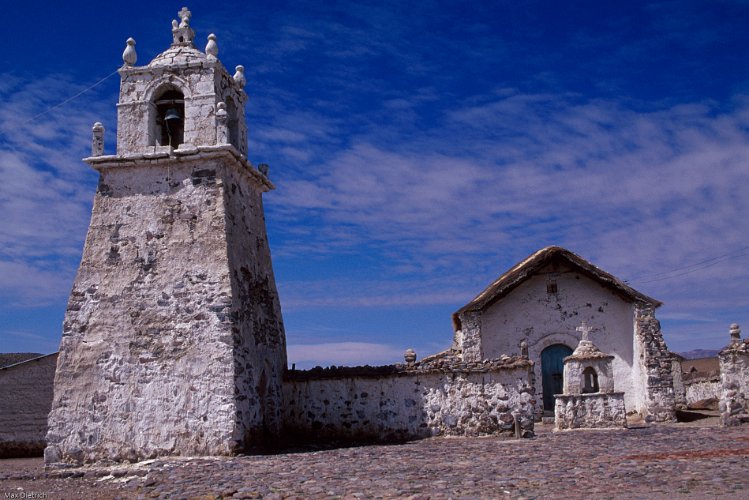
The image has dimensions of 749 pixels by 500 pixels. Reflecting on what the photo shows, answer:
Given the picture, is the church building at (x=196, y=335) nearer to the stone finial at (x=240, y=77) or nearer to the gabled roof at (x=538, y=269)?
the stone finial at (x=240, y=77)

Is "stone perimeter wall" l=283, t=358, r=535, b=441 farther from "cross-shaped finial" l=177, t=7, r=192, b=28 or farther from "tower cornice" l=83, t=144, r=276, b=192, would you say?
"cross-shaped finial" l=177, t=7, r=192, b=28

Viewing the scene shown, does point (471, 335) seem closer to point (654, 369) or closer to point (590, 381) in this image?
point (590, 381)

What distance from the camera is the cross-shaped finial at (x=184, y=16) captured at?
16.2m

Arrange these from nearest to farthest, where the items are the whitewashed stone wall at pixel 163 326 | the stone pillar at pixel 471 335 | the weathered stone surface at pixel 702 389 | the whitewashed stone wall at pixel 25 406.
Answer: the whitewashed stone wall at pixel 163 326, the whitewashed stone wall at pixel 25 406, the stone pillar at pixel 471 335, the weathered stone surface at pixel 702 389

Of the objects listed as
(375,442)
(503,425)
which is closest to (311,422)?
(375,442)

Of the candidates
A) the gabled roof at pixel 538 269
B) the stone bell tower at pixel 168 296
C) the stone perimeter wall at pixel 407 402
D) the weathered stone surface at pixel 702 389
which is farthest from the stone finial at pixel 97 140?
the weathered stone surface at pixel 702 389

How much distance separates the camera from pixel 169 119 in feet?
49.6

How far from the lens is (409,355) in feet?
59.7

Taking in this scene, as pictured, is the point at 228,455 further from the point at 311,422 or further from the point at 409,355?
the point at 409,355

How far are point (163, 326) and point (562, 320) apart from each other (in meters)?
12.0

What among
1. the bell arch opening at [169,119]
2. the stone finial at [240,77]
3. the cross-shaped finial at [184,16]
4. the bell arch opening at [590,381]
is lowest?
the bell arch opening at [590,381]

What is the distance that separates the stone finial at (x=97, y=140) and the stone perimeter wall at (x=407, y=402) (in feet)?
20.7

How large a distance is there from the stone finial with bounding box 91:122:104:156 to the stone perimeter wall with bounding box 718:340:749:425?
570 inches

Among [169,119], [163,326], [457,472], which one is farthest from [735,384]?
[169,119]
